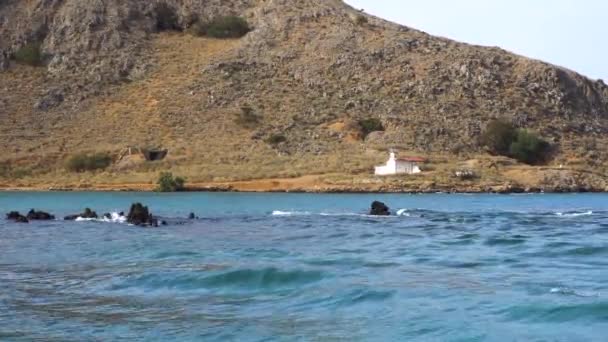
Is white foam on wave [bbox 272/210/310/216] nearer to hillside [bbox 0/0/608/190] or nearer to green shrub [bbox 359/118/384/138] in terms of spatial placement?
hillside [bbox 0/0/608/190]

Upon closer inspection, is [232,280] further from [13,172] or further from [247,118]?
[247,118]

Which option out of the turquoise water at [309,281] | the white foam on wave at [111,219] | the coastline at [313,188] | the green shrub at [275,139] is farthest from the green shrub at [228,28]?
the turquoise water at [309,281]

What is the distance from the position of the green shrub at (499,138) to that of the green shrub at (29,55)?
47789 millimetres

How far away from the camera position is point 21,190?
263 ft

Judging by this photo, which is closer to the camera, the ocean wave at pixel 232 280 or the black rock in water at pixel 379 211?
the ocean wave at pixel 232 280

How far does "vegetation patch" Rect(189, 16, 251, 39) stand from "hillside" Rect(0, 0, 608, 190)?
49.8 inches

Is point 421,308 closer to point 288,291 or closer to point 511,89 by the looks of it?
point 288,291

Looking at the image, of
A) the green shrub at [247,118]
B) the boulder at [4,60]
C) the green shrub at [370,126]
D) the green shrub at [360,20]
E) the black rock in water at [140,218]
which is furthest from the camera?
the green shrub at [360,20]

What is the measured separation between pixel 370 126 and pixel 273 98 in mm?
10498

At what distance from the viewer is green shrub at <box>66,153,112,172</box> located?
84.8m

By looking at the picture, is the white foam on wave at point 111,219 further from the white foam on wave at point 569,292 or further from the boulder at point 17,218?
the white foam on wave at point 569,292

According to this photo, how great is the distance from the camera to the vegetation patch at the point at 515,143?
290 ft

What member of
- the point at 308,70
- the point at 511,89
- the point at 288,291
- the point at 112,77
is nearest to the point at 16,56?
the point at 112,77

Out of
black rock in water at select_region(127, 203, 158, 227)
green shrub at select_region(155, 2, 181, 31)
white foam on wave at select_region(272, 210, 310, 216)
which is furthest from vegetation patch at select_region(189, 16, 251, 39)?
black rock in water at select_region(127, 203, 158, 227)
